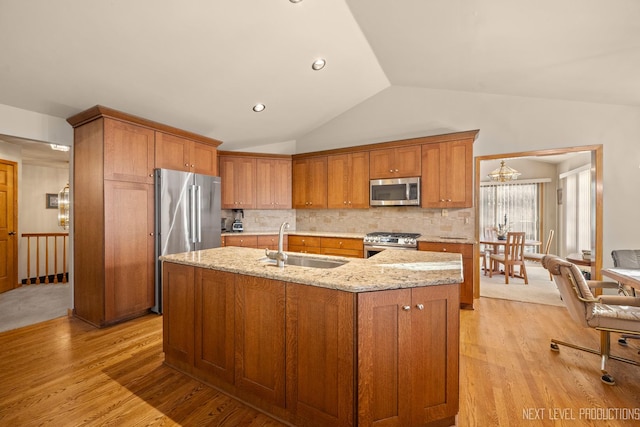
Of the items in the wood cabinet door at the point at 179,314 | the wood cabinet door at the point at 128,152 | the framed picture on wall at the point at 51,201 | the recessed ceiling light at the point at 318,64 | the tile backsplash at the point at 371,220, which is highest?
the recessed ceiling light at the point at 318,64

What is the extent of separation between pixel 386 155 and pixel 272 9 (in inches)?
99.7

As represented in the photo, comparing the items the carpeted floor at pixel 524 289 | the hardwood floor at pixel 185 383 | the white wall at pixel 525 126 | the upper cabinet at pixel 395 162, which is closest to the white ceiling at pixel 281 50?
the white wall at pixel 525 126

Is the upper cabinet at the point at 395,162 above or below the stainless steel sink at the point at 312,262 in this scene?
above

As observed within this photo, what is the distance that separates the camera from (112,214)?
10.1 feet

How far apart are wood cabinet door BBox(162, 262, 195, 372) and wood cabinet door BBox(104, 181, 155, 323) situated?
1243 millimetres

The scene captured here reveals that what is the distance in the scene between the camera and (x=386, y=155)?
4.39 meters

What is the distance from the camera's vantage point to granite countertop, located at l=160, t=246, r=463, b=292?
1.51m

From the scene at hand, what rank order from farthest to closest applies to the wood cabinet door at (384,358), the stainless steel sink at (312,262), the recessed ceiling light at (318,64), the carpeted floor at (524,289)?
the carpeted floor at (524,289) → the recessed ceiling light at (318,64) → the stainless steel sink at (312,262) → the wood cabinet door at (384,358)

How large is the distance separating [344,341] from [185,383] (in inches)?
55.2

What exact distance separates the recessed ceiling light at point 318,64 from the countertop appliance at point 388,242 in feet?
7.61

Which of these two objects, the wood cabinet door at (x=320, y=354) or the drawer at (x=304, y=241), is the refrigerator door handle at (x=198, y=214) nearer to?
the drawer at (x=304, y=241)

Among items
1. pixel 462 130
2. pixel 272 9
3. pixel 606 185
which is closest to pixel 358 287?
pixel 272 9

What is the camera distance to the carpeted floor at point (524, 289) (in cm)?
414

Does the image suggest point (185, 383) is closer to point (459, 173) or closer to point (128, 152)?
point (128, 152)
